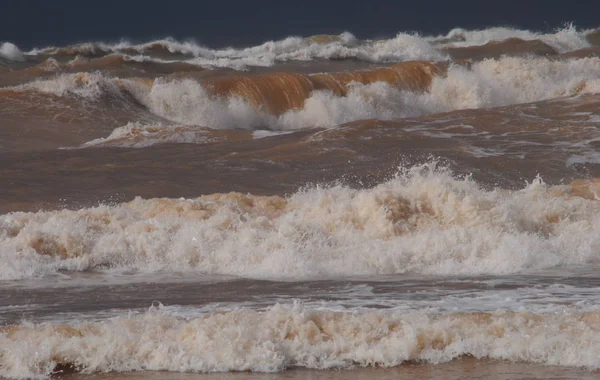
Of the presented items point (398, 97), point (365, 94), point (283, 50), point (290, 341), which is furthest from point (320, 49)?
point (290, 341)

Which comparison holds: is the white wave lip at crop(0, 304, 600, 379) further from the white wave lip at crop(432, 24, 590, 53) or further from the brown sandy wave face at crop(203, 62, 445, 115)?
the white wave lip at crop(432, 24, 590, 53)

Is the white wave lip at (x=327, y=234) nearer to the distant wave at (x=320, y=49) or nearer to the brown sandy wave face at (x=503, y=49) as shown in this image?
the distant wave at (x=320, y=49)

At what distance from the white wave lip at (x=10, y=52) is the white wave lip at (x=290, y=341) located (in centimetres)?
2969

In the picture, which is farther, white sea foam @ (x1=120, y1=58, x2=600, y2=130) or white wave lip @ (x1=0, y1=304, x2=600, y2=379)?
white sea foam @ (x1=120, y1=58, x2=600, y2=130)

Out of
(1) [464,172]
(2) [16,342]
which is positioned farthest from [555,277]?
(1) [464,172]

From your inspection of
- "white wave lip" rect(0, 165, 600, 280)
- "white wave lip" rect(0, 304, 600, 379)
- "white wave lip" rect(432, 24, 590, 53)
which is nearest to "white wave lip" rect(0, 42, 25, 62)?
"white wave lip" rect(432, 24, 590, 53)

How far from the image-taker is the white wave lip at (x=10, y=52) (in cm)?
3434

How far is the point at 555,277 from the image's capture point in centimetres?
852

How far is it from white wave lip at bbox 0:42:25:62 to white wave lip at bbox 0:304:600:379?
2969cm

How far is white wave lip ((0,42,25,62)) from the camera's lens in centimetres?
3434

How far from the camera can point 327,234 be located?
1026 centimetres

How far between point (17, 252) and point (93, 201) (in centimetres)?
279

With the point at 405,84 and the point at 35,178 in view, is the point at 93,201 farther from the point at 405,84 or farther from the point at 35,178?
the point at 405,84


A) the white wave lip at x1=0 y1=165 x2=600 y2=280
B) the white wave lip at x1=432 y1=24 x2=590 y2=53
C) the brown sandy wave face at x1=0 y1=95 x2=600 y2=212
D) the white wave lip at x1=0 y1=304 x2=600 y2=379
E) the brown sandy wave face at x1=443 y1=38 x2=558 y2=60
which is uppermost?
the white wave lip at x1=432 y1=24 x2=590 y2=53
